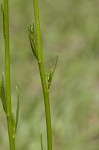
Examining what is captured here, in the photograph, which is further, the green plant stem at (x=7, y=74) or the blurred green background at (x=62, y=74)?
the blurred green background at (x=62, y=74)

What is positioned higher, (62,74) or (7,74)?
(7,74)

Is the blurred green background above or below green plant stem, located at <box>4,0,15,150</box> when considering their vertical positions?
below

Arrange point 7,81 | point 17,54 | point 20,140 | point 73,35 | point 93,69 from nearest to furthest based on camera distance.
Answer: point 7,81, point 20,140, point 93,69, point 17,54, point 73,35

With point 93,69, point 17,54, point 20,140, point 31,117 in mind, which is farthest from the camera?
point 17,54

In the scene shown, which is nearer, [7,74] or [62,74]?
[7,74]

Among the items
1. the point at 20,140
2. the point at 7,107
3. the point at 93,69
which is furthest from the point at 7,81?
the point at 93,69

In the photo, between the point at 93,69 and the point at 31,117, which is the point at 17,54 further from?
the point at 31,117

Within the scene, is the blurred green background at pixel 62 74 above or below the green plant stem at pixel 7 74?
below

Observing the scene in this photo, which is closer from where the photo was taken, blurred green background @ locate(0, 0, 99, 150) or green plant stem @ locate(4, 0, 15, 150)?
green plant stem @ locate(4, 0, 15, 150)
